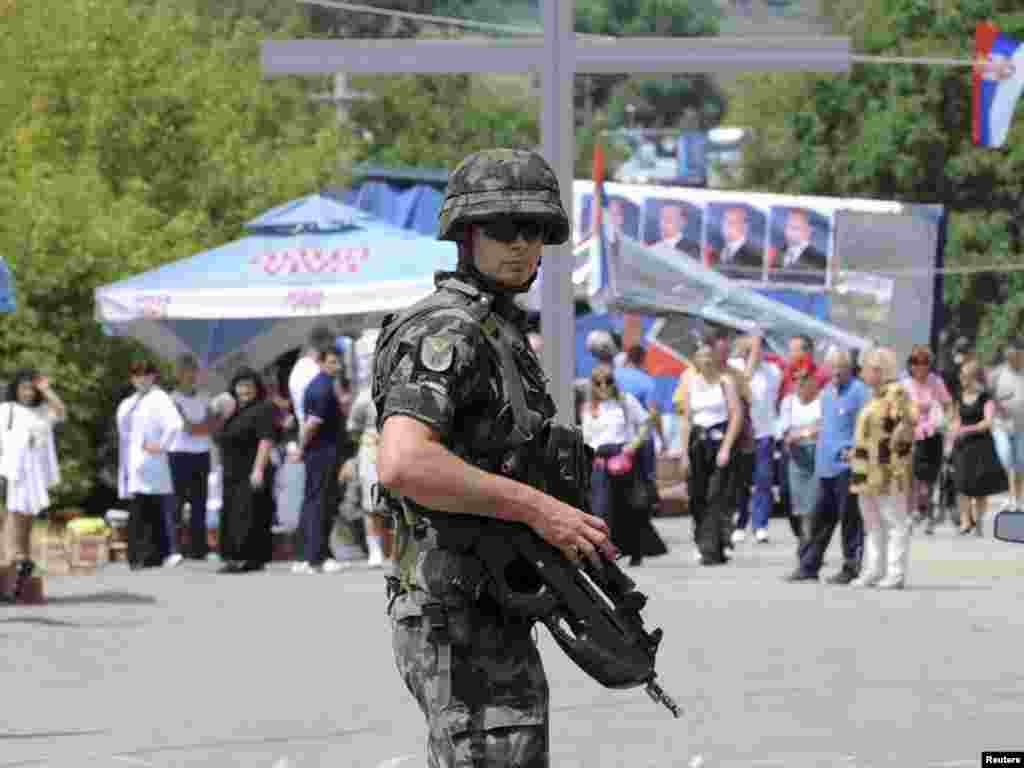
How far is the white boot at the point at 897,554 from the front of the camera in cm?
1816

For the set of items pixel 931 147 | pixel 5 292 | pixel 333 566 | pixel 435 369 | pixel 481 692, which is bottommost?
pixel 931 147

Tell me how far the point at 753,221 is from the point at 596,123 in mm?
70317

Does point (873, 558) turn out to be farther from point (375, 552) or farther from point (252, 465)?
point (252, 465)

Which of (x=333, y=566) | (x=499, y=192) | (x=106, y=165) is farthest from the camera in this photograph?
(x=106, y=165)

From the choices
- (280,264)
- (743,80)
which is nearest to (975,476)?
(280,264)

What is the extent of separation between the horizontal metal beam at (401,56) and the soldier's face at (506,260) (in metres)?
4.56

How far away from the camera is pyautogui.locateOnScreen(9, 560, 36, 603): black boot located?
18141mm

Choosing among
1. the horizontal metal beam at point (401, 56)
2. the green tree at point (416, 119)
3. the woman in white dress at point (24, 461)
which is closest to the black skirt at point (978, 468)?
the woman in white dress at point (24, 461)

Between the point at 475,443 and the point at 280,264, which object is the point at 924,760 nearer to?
the point at 475,443

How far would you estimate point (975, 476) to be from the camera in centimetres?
2452

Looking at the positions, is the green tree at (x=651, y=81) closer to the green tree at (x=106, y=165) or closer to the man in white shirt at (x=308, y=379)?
the green tree at (x=106, y=165)

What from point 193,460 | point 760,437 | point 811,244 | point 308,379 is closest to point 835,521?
point 308,379

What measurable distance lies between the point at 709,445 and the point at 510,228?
14696 mm

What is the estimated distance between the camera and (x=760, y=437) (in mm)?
23938
